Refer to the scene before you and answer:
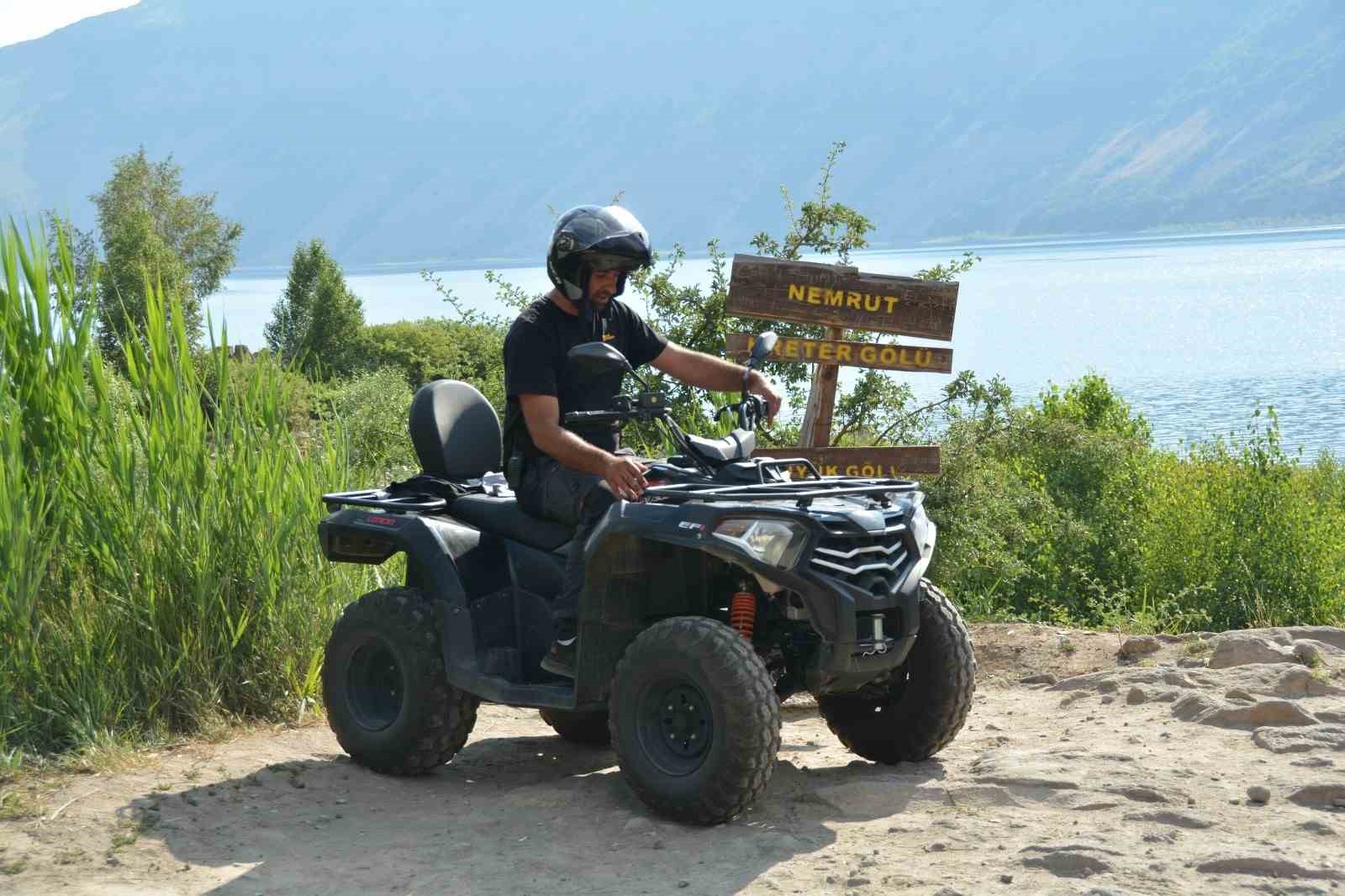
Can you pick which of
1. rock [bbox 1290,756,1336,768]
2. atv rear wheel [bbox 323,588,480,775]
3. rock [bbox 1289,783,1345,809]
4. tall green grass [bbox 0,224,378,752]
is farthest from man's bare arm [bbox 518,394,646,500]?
rock [bbox 1290,756,1336,768]

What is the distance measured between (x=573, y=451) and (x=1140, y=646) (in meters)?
3.81

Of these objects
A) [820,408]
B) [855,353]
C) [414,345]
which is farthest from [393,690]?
[414,345]

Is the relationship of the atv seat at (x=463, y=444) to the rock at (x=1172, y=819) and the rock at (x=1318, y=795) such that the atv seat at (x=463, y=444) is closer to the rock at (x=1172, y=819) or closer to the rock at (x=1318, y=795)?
the rock at (x=1172, y=819)

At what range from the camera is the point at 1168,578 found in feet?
48.0

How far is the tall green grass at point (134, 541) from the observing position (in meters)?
6.22

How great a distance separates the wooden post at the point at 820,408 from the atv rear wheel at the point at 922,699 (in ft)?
13.1

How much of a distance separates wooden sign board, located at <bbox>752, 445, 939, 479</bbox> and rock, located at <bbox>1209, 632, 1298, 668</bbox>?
230 centimetres

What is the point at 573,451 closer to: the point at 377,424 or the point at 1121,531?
the point at 1121,531

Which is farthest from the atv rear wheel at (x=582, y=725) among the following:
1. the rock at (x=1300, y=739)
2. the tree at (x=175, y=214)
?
the tree at (x=175, y=214)

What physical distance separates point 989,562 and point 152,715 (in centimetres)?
700

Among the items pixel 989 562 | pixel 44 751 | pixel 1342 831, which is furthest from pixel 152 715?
pixel 989 562

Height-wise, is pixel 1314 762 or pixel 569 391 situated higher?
pixel 569 391

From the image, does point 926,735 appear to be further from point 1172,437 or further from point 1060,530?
point 1172,437

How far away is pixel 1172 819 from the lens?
4.88 meters
